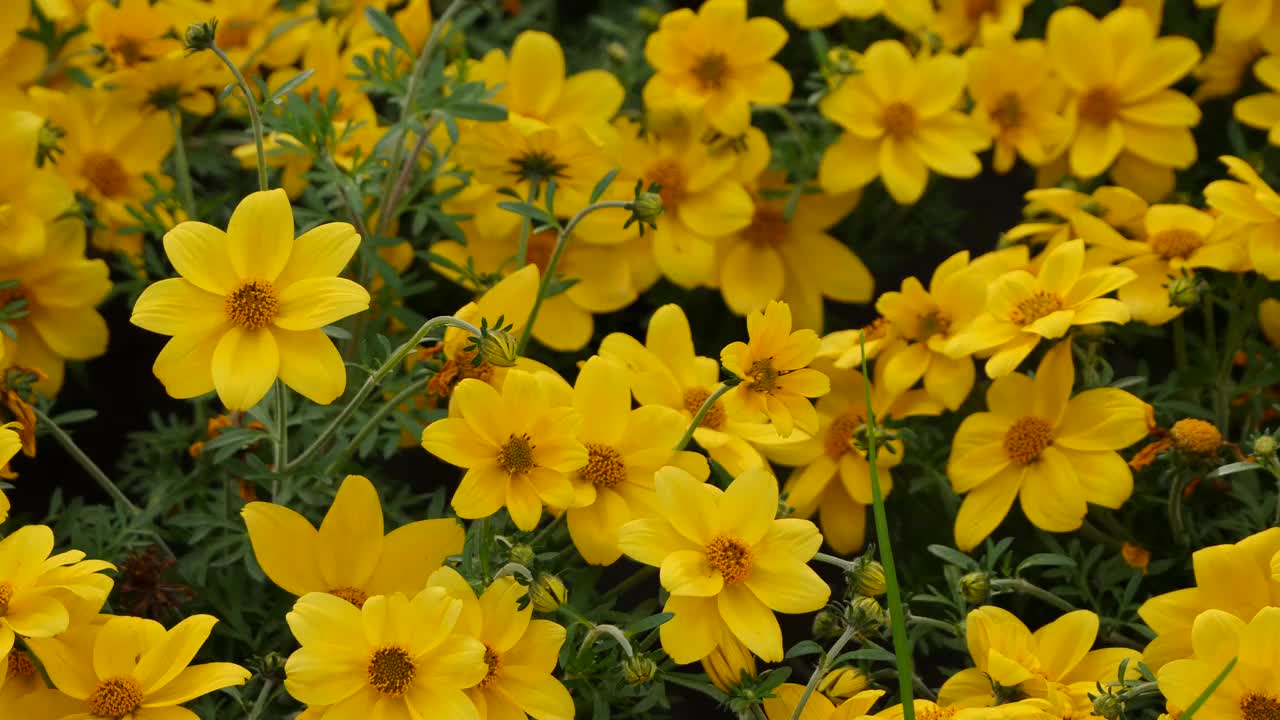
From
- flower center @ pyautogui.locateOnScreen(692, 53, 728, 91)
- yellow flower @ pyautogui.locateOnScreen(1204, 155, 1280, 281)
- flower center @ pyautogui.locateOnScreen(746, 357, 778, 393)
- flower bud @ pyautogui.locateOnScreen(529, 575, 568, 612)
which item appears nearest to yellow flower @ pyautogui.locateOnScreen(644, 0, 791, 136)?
flower center @ pyautogui.locateOnScreen(692, 53, 728, 91)

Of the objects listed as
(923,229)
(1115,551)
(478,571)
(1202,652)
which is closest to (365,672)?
(478,571)

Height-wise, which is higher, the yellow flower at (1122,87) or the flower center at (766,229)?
the yellow flower at (1122,87)

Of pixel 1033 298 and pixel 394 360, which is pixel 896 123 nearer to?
pixel 1033 298

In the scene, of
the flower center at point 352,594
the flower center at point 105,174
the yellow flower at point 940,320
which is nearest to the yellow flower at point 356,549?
the flower center at point 352,594

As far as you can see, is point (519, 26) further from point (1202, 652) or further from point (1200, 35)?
point (1202, 652)

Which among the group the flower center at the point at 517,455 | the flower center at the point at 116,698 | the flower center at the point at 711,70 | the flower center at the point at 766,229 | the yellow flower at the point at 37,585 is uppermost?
the flower center at the point at 711,70

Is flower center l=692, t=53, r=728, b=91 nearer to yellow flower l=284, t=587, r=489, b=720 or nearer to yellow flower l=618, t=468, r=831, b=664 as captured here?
yellow flower l=618, t=468, r=831, b=664

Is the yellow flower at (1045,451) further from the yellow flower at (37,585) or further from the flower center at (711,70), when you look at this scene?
the yellow flower at (37,585)

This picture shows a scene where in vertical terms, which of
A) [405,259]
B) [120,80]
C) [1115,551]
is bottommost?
[1115,551]
